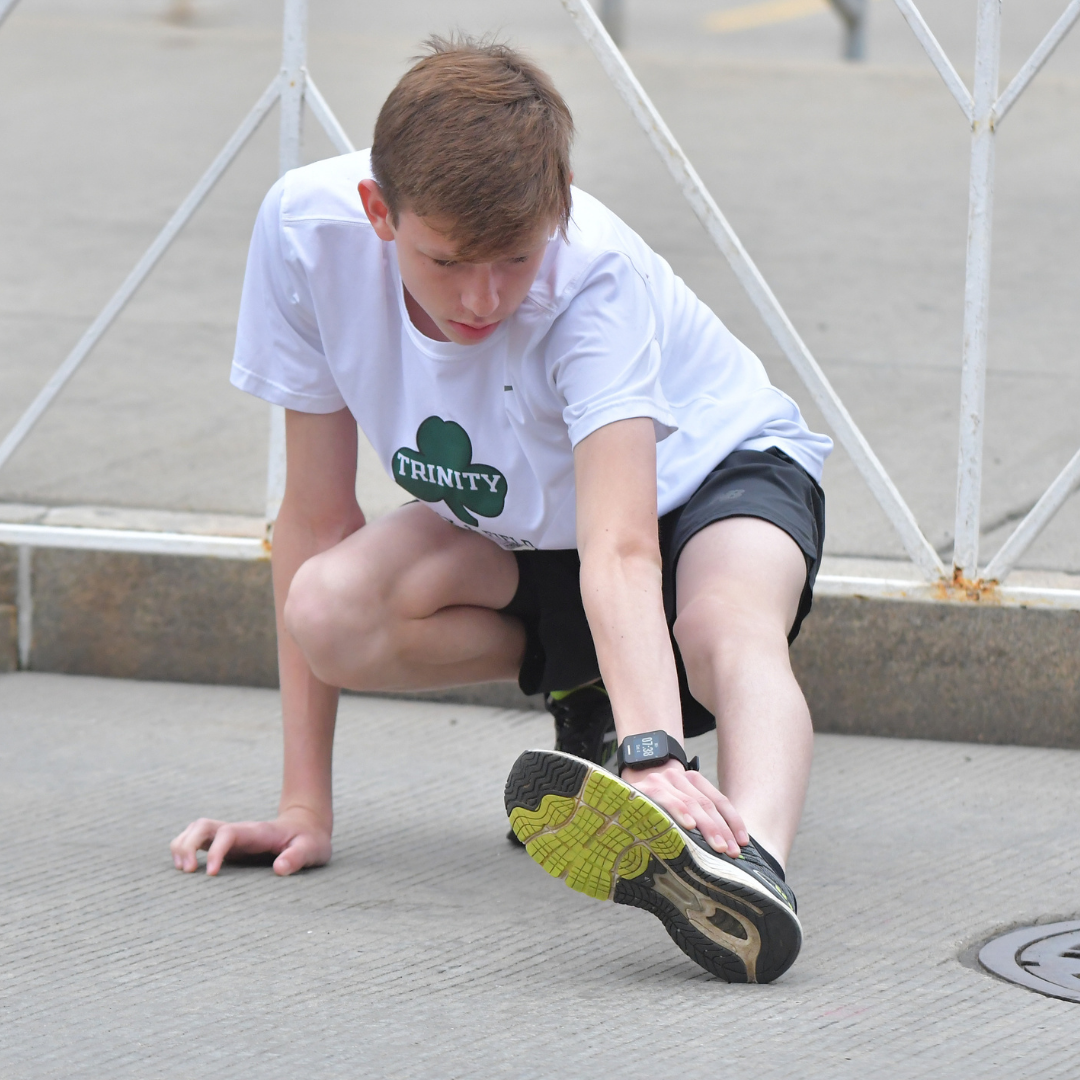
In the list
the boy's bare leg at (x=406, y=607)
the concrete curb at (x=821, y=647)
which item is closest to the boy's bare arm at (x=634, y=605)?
the boy's bare leg at (x=406, y=607)

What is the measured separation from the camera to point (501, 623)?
2775mm

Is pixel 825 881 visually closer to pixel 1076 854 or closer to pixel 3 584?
pixel 1076 854

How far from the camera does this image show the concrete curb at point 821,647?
3.31 m

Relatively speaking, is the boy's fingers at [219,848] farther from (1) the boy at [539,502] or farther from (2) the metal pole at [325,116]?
(2) the metal pole at [325,116]

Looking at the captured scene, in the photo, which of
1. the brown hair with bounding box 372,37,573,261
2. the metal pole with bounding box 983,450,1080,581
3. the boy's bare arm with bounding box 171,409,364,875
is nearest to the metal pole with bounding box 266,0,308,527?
the boy's bare arm with bounding box 171,409,364,875

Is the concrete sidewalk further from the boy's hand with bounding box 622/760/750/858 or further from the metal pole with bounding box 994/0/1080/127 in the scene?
the metal pole with bounding box 994/0/1080/127

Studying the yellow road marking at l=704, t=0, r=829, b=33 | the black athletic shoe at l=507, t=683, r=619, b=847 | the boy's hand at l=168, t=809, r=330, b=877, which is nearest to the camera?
the boy's hand at l=168, t=809, r=330, b=877

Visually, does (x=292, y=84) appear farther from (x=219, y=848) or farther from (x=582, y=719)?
(x=219, y=848)

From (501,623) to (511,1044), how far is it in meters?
0.82

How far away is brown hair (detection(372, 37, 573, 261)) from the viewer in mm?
2131

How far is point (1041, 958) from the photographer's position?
239 centimetres

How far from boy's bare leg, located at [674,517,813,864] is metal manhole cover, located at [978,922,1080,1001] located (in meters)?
0.35

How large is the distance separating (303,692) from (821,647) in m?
1.06

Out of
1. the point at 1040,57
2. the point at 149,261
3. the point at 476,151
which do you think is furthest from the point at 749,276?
the point at 476,151
